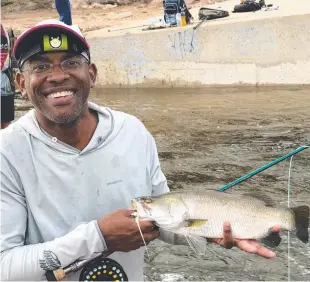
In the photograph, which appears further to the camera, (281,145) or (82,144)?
(281,145)

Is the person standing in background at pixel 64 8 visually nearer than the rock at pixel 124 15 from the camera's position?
Yes

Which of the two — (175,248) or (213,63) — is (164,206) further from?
(213,63)

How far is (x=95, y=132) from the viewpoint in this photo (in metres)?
2.74

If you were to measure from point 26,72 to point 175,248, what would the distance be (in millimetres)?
3464

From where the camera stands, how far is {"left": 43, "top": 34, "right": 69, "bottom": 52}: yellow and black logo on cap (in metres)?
2.61

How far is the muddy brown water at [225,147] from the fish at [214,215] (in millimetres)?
2365

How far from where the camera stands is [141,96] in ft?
50.6

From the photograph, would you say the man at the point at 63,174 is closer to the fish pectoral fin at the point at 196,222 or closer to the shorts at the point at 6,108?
the fish pectoral fin at the point at 196,222

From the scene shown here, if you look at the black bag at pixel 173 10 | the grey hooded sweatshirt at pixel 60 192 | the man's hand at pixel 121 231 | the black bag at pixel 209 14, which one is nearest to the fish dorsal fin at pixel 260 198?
the grey hooded sweatshirt at pixel 60 192

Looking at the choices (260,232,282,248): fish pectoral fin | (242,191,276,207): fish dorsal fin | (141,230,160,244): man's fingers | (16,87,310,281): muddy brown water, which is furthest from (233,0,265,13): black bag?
(141,230,160,244): man's fingers

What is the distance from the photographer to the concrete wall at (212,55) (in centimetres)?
1486

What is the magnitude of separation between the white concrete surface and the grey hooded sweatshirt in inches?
501

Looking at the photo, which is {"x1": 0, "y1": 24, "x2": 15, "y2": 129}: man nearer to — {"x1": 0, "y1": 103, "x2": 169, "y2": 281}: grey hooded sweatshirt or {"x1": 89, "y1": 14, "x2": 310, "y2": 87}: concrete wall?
{"x1": 0, "y1": 103, "x2": 169, "y2": 281}: grey hooded sweatshirt

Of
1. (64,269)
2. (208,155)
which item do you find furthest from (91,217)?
(208,155)
